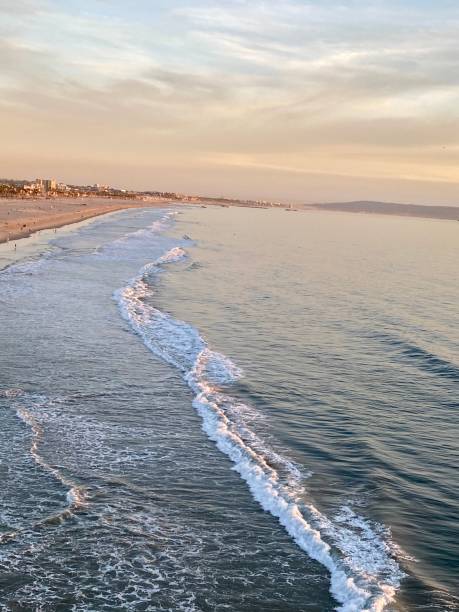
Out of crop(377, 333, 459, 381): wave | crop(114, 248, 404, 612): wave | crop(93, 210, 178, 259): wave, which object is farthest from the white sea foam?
crop(93, 210, 178, 259): wave

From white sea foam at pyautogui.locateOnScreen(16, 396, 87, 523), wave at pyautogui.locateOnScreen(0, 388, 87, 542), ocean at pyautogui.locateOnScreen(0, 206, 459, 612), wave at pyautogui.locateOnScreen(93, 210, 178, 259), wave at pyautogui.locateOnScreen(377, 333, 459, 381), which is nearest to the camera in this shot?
ocean at pyautogui.locateOnScreen(0, 206, 459, 612)

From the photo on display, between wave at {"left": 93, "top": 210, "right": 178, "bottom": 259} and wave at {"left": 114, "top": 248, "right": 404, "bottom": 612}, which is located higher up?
wave at {"left": 93, "top": 210, "right": 178, "bottom": 259}

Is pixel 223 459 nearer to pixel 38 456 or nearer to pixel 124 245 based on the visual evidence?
pixel 38 456

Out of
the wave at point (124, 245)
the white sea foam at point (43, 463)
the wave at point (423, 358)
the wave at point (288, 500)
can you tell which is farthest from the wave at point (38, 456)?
the wave at point (124, 245)

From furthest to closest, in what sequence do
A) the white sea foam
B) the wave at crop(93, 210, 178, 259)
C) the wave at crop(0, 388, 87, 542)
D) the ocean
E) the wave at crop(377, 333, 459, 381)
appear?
the wave at crop(93, 210, 178, 259), the wave at crop(377, 333, 459, 381), the white sea foam, the wave at crop(0, 388, 87, 542), the ocean

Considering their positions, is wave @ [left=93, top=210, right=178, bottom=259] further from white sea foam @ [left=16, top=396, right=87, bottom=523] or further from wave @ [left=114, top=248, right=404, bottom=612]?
white sea foam @ [left=16, top=396, right=87, bottom=523]

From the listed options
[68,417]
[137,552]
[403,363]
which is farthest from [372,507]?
[403,363]

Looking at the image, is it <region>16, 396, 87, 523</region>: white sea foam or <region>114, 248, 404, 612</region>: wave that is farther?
<region>16, 396, 87, 523</region>: white sea foam

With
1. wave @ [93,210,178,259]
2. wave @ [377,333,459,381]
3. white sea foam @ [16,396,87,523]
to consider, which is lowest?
white sea foam @ [16,396,87,523]
